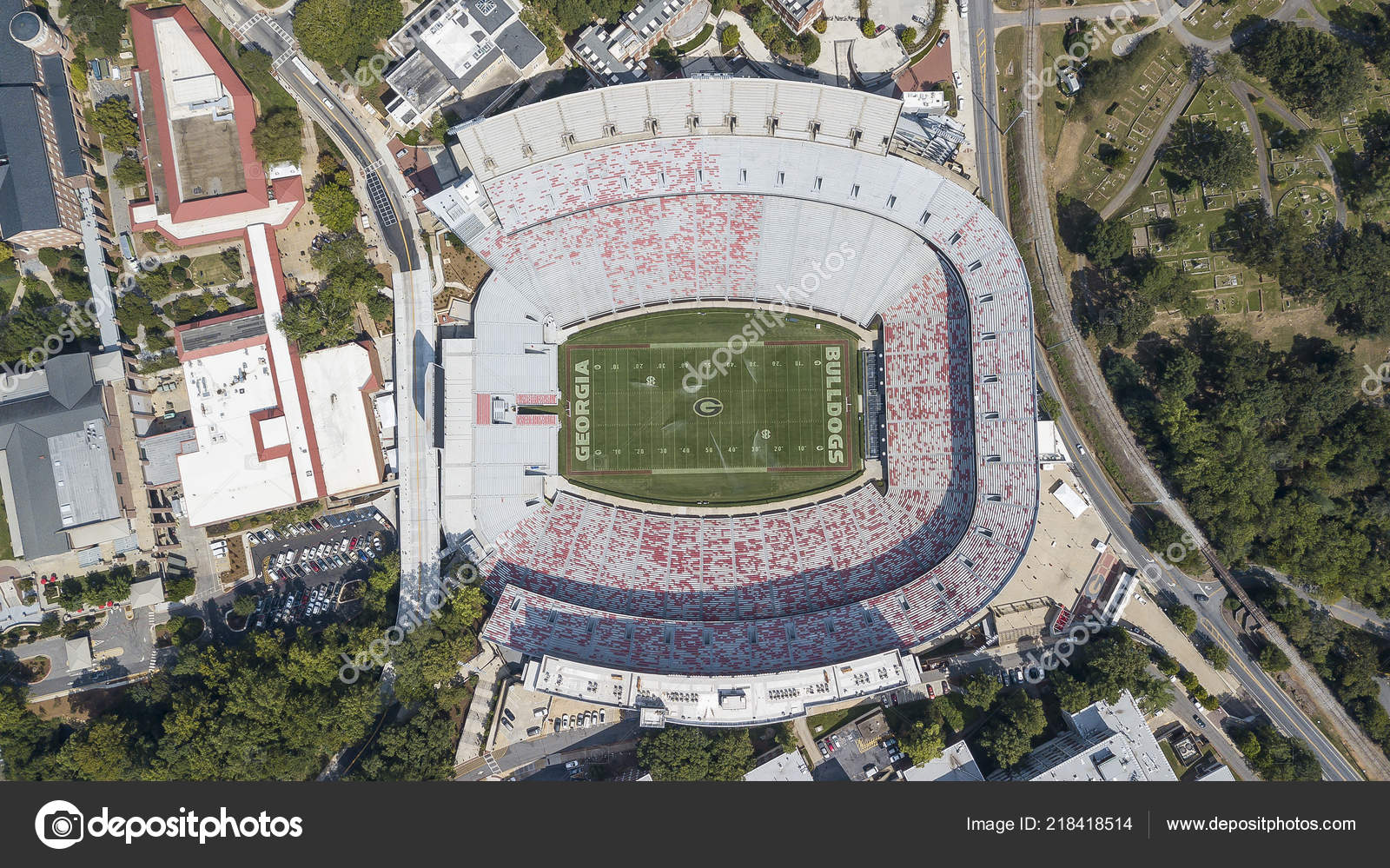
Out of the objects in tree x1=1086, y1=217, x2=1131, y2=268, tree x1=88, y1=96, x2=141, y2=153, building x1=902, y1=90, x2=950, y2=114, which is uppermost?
tree x1=88, y1=96, x2=141, y2=153

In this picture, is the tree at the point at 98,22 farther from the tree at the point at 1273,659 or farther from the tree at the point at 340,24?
the tree at the point at 1273,659

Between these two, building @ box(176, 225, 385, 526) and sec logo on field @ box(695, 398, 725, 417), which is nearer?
building @ box(176, 225, 385, 526)

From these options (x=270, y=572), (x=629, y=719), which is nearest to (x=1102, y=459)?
(x=629, y=719)

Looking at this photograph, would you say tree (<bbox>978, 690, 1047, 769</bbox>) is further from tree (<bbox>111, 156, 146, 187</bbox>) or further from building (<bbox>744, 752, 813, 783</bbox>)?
tree (<bbox>111, 156, 146, 187</bbox>)

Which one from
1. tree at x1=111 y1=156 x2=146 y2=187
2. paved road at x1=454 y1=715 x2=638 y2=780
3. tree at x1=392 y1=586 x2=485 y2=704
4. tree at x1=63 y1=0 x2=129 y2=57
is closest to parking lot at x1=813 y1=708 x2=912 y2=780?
paved road at x1=454 y1=715 x2=638 y2=780

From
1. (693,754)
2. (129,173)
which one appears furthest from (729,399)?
(129,173)

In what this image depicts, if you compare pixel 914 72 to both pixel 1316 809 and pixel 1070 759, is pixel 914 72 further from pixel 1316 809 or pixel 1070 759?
pixel 1316 809

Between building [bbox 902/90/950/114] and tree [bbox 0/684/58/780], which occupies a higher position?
building [bbox 902/90/950/114]
